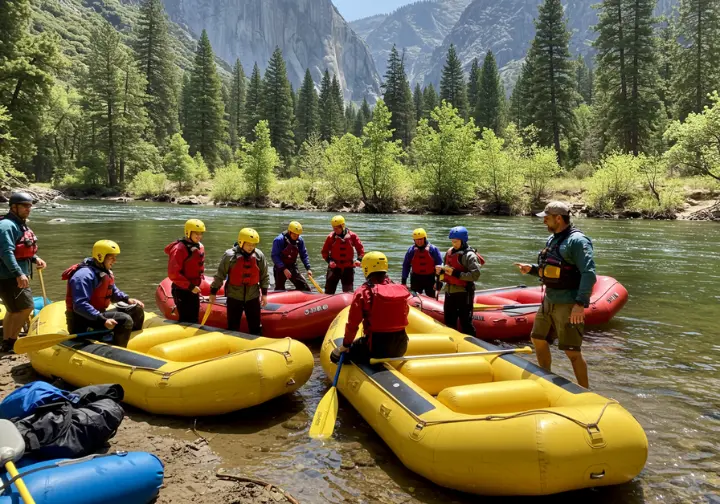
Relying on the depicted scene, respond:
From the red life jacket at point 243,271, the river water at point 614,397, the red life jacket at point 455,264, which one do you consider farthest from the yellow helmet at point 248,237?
the red life jacket at point 455,264

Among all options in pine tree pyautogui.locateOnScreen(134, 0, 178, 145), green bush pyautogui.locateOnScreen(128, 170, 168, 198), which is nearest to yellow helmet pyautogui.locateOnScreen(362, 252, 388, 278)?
green bush pyautogui.locateOnScreen(128, 170, 168, 198)

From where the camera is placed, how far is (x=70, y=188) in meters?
43.7

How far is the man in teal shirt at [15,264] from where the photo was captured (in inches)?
233

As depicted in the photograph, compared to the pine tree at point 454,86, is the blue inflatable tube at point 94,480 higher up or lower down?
lower down

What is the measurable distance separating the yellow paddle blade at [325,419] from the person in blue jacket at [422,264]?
148 inches

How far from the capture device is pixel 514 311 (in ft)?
25.5

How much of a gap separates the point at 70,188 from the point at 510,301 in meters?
45.4

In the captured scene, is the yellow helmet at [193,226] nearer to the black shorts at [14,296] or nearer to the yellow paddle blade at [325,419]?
the black shorts at [14,296]

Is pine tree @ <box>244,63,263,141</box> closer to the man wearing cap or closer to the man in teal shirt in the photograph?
the man in teal shirt

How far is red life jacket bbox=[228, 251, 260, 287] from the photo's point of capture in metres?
6.36

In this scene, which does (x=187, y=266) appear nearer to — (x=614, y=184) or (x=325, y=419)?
(x=325, y=419)

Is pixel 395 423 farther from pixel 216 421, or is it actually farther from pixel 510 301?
pixel 510 301

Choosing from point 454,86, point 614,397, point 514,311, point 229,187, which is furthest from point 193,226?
point 454,86

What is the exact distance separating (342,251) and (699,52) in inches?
1633
